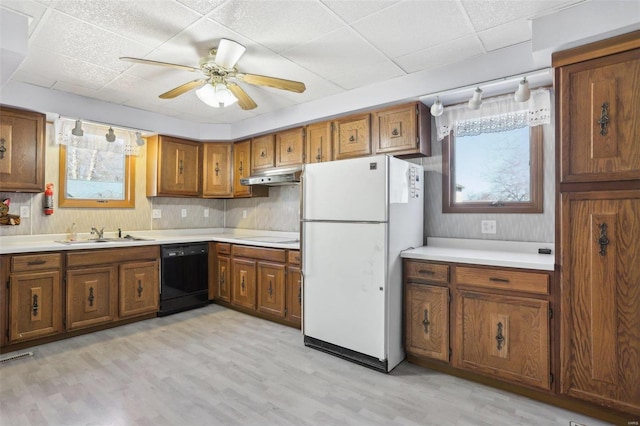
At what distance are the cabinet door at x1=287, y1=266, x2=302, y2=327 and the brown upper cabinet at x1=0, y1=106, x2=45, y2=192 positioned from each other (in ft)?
8.36

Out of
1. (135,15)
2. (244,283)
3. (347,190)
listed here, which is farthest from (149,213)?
(347,190)

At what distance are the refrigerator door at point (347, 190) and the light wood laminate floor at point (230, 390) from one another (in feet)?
3.91

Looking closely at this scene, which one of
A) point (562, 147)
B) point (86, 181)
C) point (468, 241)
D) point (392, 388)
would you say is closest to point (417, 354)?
point (392, 388)

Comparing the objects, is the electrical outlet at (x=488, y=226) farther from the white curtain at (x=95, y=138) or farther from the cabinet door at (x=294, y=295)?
the white curtain at (x=95, y=138)

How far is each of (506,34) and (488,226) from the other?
1.46m

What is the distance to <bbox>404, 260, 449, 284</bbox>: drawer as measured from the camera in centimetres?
244

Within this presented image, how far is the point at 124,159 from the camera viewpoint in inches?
163

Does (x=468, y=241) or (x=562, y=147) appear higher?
(x=562, y=147)

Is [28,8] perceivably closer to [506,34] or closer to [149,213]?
[149,213]

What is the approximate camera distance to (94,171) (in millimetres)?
3867

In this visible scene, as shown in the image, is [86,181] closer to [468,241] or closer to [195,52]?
[195,52]

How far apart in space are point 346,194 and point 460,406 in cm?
163

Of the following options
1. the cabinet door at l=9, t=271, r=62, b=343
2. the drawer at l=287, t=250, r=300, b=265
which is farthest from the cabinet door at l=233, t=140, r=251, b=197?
the cabinet door at l=9, t=271, r=62, b=343

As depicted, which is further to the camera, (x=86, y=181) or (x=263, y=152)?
(x=263, y=152)
